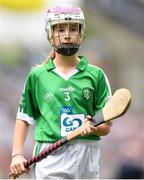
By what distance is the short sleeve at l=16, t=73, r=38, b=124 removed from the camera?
13.3ft

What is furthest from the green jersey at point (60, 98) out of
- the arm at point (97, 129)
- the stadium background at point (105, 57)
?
the stadium background at point (105, 57)

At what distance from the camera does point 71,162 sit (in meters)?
3.97

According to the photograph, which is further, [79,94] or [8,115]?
[8,115]

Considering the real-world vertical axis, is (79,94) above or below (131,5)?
below

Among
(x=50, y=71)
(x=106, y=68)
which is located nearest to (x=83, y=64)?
(x=50, y=71)

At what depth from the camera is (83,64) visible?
4.06m

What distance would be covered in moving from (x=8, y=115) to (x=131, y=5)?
4.38 ft

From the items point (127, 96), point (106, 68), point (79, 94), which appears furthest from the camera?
point (106, 68)

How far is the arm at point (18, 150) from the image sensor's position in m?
4.01

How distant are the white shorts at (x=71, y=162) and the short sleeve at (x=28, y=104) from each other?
165 mm

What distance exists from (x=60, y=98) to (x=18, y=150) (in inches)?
13.3

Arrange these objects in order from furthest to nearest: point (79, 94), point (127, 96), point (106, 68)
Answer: point (106, 68)
point (79, 94)
point (127, 96)

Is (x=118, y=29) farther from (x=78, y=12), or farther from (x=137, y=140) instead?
(x=78, y=12)

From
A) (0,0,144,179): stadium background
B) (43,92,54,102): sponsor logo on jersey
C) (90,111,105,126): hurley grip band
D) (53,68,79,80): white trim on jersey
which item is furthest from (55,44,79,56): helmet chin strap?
(0,0,144,179): stadium background
